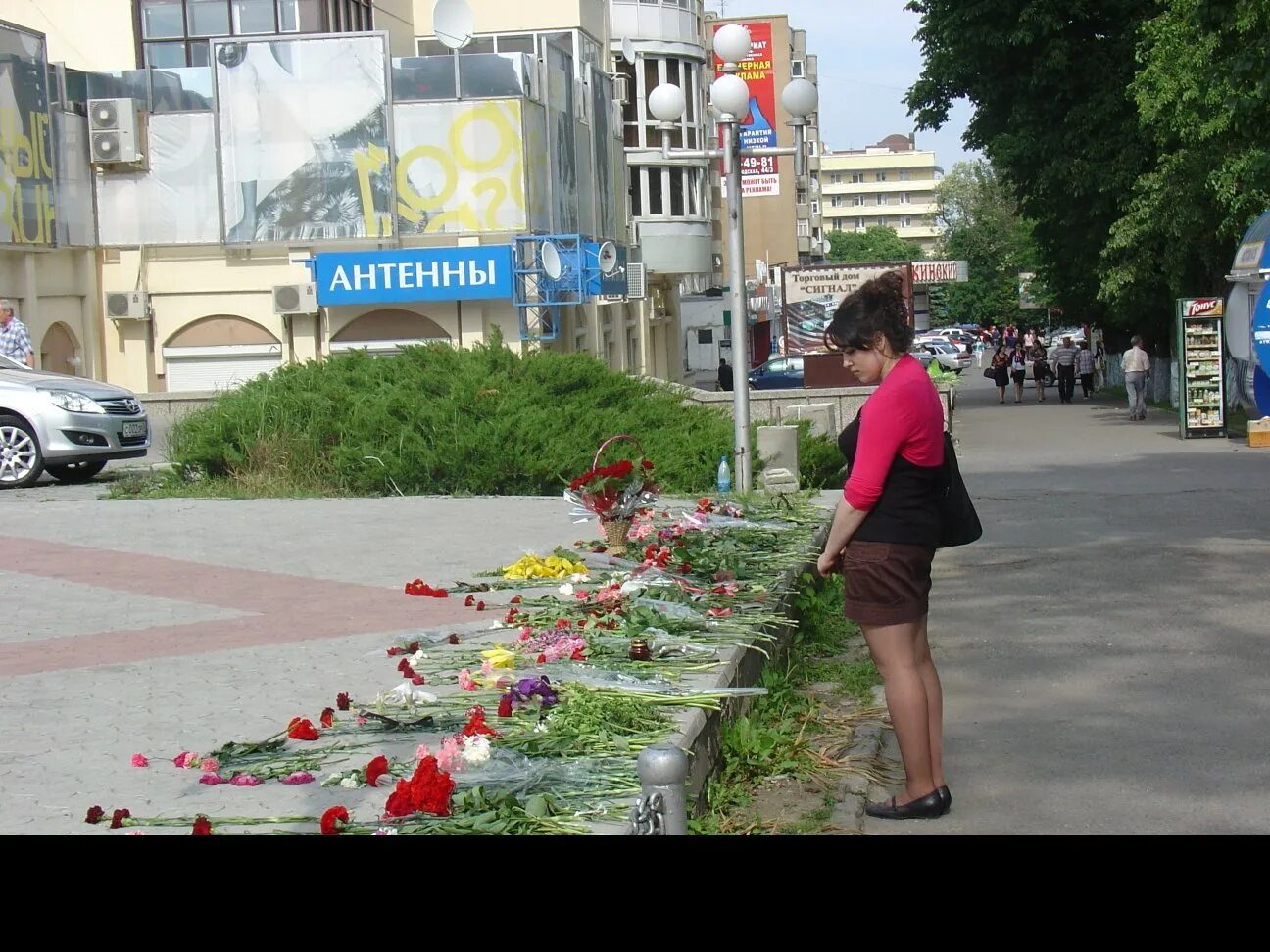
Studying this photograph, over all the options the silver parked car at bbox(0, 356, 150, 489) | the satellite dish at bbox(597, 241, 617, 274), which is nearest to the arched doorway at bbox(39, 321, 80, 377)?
the satellite dish at bbox(597, 241, 617, 274)

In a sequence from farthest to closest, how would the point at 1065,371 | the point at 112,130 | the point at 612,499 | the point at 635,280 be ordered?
the point at 1065,371 → the point at 635,280 → the point at 112,130 → the point at 612,499

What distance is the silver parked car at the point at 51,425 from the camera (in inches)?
680

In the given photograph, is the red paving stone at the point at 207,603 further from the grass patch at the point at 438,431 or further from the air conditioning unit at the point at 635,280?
the air conditioning unit at the point at 635,280

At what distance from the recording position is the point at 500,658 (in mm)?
7016

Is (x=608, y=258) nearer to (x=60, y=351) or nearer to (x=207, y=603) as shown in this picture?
(x=60, y=351)

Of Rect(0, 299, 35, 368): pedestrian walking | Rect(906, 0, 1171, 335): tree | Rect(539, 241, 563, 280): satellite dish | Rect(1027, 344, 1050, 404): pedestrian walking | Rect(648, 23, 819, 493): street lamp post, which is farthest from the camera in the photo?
Rect(1027, 344, 1050, 404): pedestrian walking

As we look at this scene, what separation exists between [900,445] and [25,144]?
84.8ft

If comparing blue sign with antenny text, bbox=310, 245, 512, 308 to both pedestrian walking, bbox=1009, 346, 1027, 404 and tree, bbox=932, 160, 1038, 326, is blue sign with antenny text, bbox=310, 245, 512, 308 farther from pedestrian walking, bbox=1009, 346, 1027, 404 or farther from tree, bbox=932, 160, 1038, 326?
tree, bbox=932, 160, 1038, 326

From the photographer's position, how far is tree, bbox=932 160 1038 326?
100062 millimetres

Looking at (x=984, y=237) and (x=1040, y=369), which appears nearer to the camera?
(x=1040, y=369)

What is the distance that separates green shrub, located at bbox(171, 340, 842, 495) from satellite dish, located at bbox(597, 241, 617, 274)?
50.4ft

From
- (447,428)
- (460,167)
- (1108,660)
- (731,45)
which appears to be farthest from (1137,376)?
(1108,660)
